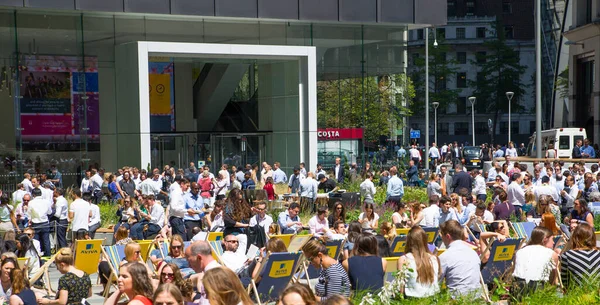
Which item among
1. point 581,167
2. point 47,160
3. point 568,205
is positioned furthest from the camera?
point 47,160

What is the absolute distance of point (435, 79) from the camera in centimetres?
9094

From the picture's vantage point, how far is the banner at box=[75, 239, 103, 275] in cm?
1508

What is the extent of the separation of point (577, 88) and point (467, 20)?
43837mm

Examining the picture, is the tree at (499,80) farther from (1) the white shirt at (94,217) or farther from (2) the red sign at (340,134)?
(1) the white shirt at (94,217)

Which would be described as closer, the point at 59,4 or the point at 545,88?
the point at 59,4

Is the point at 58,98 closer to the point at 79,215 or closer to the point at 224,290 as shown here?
the point at 79,215

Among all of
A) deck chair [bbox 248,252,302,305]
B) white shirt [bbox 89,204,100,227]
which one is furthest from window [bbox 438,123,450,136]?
deck chair [bbox 248,252,302,305]

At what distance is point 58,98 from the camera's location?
1368 inches

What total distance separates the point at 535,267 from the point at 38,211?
37.5 feet

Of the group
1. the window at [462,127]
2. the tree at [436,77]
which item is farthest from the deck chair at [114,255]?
the window at [462,127]

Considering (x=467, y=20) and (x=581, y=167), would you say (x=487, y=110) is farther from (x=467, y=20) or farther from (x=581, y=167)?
(x=581, y=167)

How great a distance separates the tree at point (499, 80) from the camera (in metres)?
89.5

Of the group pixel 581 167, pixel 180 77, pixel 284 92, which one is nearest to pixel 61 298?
pixel 581 167

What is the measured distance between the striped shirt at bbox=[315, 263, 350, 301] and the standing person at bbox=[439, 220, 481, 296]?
1.07 meters
